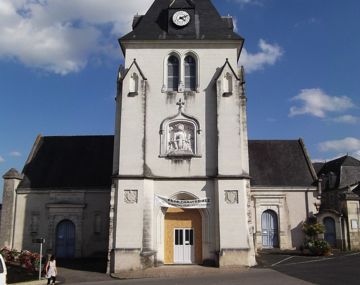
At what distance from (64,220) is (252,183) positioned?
44.2ft

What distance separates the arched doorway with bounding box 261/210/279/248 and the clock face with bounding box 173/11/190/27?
15.0 m

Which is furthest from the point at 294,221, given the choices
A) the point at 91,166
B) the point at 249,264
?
the point at 91,166

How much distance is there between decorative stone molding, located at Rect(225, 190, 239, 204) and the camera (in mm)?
21688

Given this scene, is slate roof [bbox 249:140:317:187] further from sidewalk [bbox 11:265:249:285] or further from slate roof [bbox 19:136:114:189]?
sidewalk [bbox 11:265:249:285]

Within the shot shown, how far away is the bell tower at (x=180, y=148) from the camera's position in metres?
21.4

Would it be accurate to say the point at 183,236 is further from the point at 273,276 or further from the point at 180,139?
the point at 273,276

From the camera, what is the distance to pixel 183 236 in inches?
891

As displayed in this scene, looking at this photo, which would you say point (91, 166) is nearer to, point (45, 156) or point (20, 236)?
point (45, 156)

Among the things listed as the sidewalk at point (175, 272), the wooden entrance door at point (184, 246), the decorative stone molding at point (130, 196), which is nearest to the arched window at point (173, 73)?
the decorative stone molding at point (130, 196)

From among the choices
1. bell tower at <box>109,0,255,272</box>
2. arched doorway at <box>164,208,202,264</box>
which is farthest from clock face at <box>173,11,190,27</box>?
arched doorway at <box>164,208,202,264</box>

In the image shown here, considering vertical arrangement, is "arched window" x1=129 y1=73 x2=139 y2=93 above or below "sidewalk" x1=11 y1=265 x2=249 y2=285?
above

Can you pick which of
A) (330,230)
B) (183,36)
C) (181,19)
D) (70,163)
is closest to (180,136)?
(183,36)

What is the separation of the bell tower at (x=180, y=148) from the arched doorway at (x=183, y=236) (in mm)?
51

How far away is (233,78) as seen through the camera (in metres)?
23.0
